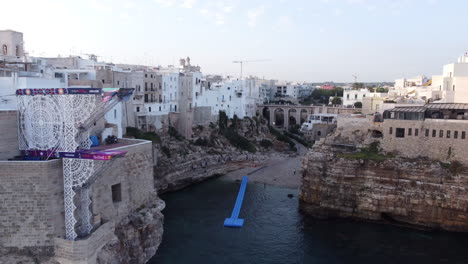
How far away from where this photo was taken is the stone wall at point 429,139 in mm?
27875

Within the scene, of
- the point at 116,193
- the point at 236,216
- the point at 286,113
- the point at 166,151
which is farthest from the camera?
the point at 286,113

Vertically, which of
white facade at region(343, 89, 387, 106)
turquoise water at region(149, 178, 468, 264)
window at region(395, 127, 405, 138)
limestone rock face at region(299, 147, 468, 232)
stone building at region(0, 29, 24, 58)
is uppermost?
stone building at region(0, 29, 24, 58)

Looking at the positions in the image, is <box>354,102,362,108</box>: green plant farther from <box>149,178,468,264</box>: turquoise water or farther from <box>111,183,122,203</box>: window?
<box>111,183,122,203</box>: window

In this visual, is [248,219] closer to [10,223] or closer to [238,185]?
[238,185]

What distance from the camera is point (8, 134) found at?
15.3 metres

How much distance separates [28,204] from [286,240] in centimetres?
1676

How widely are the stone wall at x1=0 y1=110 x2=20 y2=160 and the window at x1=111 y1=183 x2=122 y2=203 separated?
4.26m

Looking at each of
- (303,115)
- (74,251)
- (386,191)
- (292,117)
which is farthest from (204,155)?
(292,117)

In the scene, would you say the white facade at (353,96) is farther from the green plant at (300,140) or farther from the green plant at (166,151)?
the green plant at (166,151)

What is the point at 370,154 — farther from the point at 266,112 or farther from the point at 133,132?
the point at 266,112

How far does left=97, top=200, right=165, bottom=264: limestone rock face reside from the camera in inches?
641

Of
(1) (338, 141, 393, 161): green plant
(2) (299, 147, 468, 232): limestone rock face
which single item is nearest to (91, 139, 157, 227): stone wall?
(2) (299, 147, 468, 232): limestone rock face

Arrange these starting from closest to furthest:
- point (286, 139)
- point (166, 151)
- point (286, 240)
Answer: point (286, 240)
point (166, 151)
point (286, 139)

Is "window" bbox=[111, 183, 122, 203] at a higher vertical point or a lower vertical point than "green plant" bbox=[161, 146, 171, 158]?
higher
